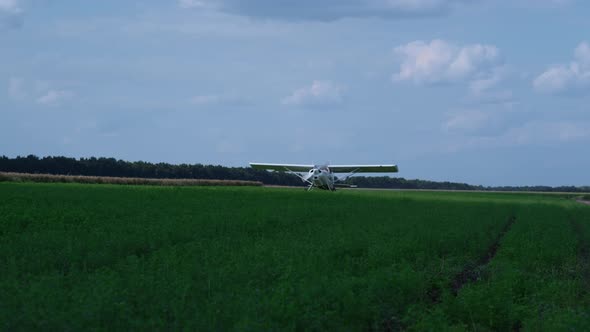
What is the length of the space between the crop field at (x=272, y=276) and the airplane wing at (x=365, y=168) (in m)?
47.9

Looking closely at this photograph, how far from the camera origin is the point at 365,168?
72312 millimetres

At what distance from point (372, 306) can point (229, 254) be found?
451 centimetres

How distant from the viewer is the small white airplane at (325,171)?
62.1m

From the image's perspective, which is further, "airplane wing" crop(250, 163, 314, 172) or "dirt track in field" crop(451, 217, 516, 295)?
"airplane wing" crop(250, 163, 314, 172)

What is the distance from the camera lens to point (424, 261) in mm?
15148

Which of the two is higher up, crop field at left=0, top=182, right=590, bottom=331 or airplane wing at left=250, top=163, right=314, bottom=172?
airplane wing at left=250, top=163, right=314, bottom=172

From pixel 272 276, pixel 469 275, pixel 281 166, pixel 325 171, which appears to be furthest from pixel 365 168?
pixel 272 276

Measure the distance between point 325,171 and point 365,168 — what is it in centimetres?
1072

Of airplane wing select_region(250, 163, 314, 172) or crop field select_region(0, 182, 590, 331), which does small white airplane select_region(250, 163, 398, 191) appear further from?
crop field select_region(0, 182, 590, 331)

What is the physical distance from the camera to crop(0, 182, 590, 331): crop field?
8.65m

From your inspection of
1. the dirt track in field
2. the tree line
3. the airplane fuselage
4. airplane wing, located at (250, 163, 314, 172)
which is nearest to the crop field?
the dirt track in field

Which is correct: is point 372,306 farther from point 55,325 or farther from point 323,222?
point 323,222

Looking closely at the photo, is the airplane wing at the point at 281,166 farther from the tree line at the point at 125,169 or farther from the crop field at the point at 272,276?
Answer: the crop field at the point at 272,276

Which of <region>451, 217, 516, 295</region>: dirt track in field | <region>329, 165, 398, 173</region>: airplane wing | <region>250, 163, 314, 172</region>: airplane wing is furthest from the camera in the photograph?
<region>250, 163, 314, 172</region>: airplane wing
